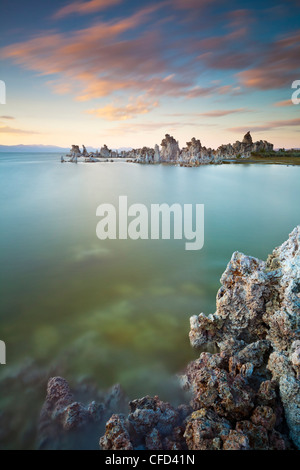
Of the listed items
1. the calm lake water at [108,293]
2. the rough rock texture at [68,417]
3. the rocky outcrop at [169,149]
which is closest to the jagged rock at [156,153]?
the rocky outcrop at [169,149]

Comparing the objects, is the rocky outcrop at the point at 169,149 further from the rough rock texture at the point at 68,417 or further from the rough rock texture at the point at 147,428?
the rough rock texture at the point at 147,428

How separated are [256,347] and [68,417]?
12.4ft

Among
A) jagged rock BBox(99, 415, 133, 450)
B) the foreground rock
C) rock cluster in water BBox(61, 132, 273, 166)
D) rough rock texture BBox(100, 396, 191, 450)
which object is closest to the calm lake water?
rough rock texture BBox(100, 396, 191, 450)

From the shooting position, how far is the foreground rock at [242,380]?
3562 millimetres

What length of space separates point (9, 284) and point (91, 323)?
4.07 m

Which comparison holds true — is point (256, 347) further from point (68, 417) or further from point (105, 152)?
point (105, 152)

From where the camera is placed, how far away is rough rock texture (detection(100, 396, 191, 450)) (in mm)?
3562

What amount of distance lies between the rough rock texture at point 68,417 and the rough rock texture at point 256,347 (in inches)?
68.3

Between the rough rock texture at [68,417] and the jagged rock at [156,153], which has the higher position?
the jagged rock at [156,153]

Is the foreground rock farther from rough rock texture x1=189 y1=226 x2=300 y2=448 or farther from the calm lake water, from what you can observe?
the calm lake water

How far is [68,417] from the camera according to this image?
433cm

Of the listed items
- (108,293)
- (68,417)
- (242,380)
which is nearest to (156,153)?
(108,293)
